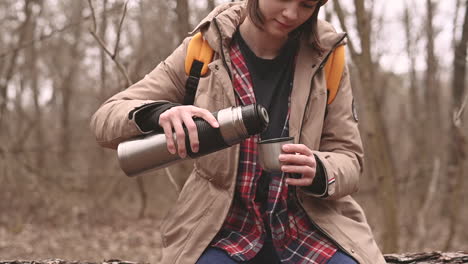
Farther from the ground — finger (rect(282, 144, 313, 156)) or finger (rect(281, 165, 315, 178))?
finger (rect(282, 144, 313, 156))

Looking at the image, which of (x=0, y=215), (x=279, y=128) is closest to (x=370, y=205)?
(x=0, y=215)

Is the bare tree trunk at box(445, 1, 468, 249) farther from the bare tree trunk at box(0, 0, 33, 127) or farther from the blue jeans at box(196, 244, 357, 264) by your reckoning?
the bare tree trunk at box(0, 0, 33, 127)

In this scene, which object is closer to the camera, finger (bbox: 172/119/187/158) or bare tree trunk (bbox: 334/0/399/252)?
finger (bbox: 172/119/187/158)

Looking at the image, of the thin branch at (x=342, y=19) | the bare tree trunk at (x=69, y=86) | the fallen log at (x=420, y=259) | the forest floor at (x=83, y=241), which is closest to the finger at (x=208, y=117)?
the fallen log at (x=420, y=259)

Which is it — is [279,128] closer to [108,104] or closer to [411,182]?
[108,104]

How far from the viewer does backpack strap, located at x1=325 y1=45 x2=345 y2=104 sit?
6.60 feet

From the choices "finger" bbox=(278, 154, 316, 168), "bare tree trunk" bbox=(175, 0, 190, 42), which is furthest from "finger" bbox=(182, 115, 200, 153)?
"bare tree trunk" bbox=(175, 0, 190, 42)

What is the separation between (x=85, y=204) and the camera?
31.4 feet

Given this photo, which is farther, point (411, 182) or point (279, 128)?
point (411, 182)

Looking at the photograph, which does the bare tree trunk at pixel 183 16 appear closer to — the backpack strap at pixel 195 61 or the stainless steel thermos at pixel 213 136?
the backpack strap at pixel 195 61

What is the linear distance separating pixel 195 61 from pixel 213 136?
1.37ft

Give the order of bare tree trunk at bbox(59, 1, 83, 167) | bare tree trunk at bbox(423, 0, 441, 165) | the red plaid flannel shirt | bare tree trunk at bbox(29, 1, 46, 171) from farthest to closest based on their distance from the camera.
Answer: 1. bare tree trunk at bbox(59, 1, 83, 167)
2. bare tree trunk at bbox(29, 1, 46, 171)
3. bare tree trunk at bbox(423, 0, 441, 165)
4. the red plaid flannel shirt

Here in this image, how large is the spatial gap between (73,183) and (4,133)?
1.80m

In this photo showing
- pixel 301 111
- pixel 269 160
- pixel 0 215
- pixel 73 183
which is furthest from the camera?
pixel 73 183
